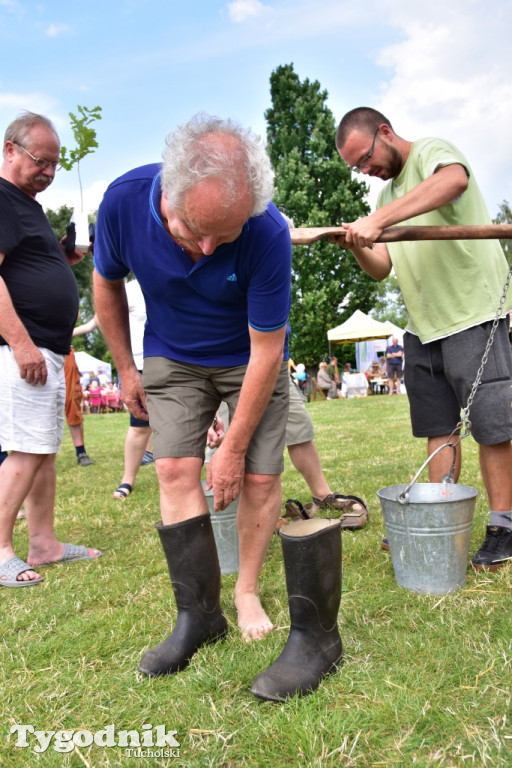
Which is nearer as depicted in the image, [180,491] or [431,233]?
[180,491]

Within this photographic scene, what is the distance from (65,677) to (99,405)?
80.5ft

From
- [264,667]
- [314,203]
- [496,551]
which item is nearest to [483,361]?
[496,551]

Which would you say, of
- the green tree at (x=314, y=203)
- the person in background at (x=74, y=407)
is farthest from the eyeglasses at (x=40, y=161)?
the green tree at (x=314, y=203)

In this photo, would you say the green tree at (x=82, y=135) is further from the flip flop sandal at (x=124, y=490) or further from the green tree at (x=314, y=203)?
the green tree at (x=314, y=203)

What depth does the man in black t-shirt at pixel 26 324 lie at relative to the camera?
3186mm

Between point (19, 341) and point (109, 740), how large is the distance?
200 cm

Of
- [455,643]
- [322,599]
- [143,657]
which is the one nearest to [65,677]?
[143,657]

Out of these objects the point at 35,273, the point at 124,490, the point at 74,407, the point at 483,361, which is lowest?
the point at 124,490

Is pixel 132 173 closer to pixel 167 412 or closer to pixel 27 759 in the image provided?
pixel 167 412

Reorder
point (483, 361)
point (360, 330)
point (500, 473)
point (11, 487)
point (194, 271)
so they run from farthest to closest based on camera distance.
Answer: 1. point (360, 330)
2. point (11, 487)
3. point (500, 473)
4. point (483, 361)
5. point (194, 271)

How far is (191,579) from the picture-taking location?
222cm

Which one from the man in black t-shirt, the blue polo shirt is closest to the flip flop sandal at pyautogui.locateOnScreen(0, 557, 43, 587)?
the man in black t-shirt

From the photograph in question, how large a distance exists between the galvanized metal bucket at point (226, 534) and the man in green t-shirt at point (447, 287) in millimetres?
1065

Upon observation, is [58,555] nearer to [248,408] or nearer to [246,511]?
[246,511]
